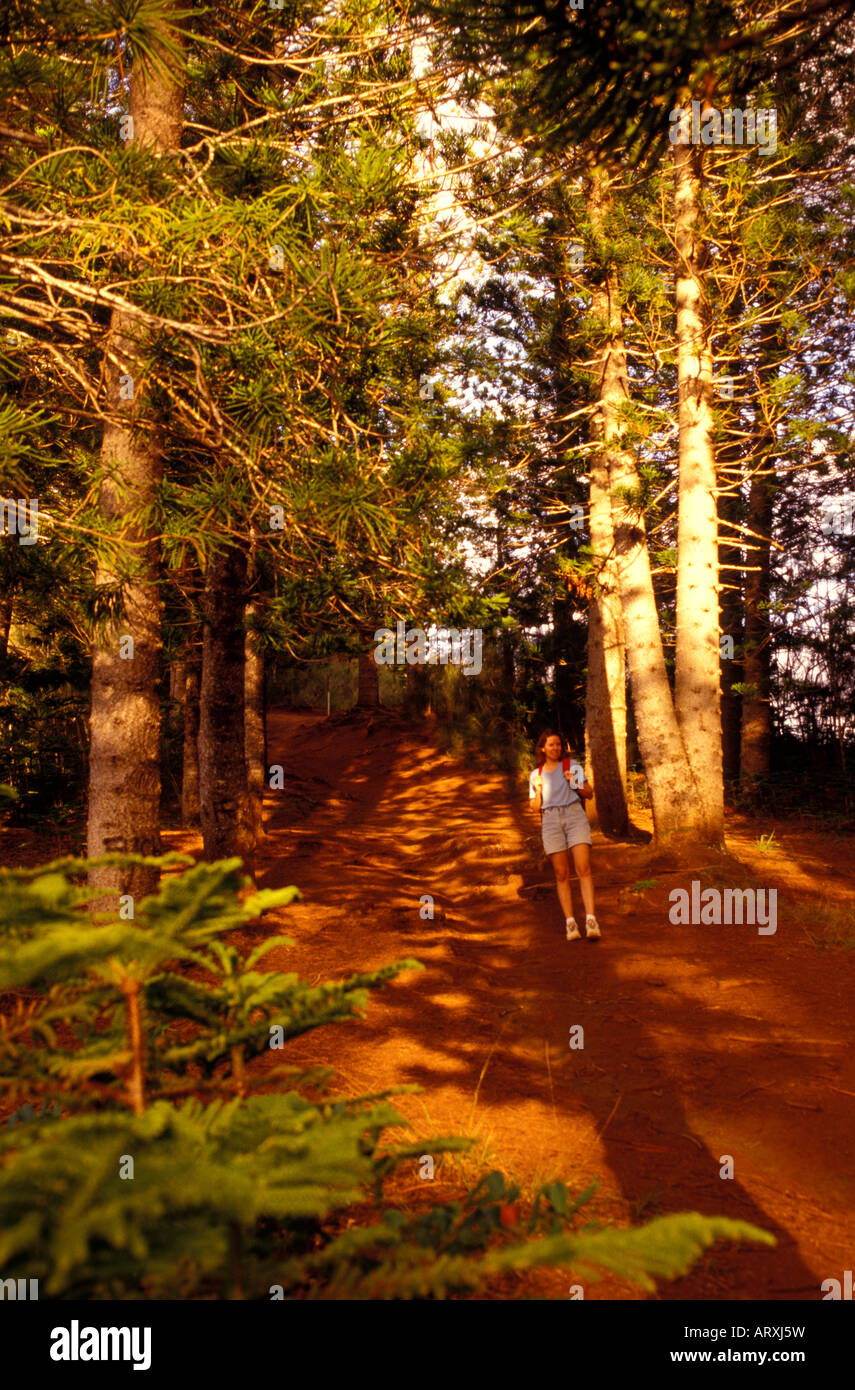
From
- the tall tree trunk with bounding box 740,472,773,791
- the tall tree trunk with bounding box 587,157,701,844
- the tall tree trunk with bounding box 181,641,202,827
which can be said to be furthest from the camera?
the tall tree trunk with bounding box 740,472,773,791

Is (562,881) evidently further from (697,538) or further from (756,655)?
(756,655)

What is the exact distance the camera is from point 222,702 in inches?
313

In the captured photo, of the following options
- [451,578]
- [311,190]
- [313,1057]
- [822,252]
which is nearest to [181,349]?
[311,190]

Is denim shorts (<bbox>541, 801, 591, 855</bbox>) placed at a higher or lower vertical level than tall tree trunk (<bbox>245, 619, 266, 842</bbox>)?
lower

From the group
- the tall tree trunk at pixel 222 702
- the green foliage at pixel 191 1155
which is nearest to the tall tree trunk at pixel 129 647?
the tall tree trunk at pixel 222 702

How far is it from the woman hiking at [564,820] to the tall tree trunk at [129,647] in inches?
120

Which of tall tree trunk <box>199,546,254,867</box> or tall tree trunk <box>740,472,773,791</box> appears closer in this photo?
tall tree trunk <box>199,546,254,867</box>

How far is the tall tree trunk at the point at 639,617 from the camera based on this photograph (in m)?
8.65

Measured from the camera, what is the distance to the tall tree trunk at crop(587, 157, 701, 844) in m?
8.65

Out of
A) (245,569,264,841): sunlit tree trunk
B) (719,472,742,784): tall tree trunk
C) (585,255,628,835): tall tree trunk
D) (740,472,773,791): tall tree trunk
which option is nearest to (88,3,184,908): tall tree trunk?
(245,569,264,841): sunlit tree trunk

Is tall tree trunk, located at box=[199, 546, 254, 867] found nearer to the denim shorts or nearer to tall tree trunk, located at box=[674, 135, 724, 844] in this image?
the denim shorts

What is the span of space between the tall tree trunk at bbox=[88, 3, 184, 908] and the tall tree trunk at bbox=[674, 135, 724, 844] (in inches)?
221

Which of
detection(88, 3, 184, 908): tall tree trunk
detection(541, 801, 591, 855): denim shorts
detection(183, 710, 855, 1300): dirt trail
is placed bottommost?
detection(183, 710, 855, 1300): dirt trail
